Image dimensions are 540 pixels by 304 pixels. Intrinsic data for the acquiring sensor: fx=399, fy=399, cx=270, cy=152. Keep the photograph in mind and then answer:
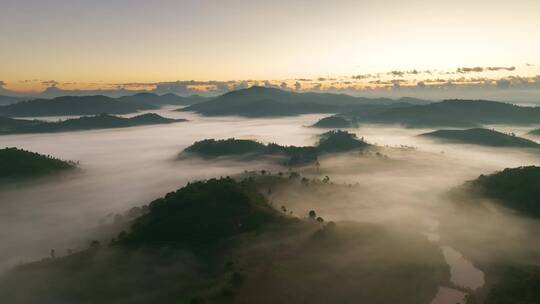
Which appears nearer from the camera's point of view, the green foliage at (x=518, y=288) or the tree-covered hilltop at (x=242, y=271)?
the green foliage at (x=518, y=288)

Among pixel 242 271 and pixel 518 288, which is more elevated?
pixel 242 271

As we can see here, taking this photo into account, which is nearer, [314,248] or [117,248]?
[314,248]

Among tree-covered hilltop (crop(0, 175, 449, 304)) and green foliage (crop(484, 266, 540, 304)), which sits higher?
tree-covered hilltop (crop(0, 175, 449, 304))

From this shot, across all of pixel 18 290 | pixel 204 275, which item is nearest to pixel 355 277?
pixel 204 275

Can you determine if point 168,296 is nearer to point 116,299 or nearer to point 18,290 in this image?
point 116,299

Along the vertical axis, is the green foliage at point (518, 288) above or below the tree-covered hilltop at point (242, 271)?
below

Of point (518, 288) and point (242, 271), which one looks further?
point (242, 271)

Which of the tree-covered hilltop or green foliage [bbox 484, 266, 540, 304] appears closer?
green foliage [bbox 484, 266, 540, 304]

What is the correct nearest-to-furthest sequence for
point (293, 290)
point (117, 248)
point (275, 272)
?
1. point (293, 290)
2. point (275, 272)
3. point (117, 248)
